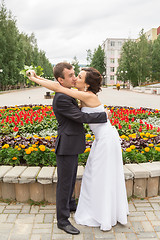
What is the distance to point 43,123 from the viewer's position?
6.03 metres

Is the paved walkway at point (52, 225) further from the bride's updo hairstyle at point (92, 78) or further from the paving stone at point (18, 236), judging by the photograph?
the bride's updo hairstyle at point (92, 78)

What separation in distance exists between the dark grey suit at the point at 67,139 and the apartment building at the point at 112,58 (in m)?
76.8

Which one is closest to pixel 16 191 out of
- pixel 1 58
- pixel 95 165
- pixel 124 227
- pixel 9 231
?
pixel 9 231

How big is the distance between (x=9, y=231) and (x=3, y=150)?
1.36 meters

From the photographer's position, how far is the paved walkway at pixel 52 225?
2.42 metres

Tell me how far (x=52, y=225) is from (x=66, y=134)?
3.95ft

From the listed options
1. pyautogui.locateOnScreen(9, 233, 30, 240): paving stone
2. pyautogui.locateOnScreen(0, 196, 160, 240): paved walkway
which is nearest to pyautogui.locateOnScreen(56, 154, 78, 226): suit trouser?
pyautogui.locateOnScreen(0, 196, 160, 240): paved walkway

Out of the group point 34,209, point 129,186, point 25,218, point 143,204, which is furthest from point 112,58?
point 25,218

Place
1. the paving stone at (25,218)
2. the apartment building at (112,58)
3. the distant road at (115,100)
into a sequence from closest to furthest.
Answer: the paving stone at (25,218) → the distant road at (115,100) → the apartment building at (112,58)

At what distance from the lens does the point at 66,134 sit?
2.32m

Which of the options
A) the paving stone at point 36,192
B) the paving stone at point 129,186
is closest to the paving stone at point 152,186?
the paving stone at point 129,186

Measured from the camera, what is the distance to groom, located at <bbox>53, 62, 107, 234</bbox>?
2.22 metres

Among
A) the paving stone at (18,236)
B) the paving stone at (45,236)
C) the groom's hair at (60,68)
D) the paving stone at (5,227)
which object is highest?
the groom's hair at (60,68)

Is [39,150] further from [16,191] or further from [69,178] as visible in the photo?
[69,178]
